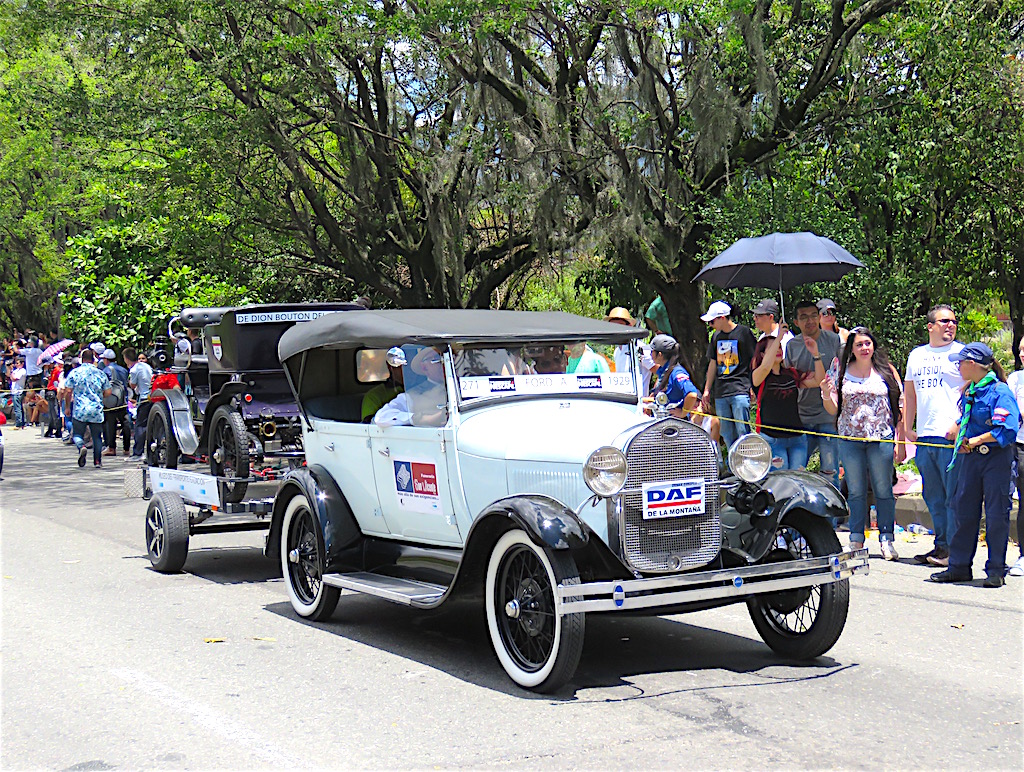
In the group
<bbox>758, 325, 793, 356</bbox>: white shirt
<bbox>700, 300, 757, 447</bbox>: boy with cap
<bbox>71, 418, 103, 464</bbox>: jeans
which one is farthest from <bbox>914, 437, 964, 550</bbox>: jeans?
<bbox>71, 418, 103, 464</bbox>: jeans

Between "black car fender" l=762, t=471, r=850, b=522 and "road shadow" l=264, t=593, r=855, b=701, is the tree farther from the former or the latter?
"black car fender" l=762, t=471, r=850, b=522

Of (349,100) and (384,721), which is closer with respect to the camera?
(384,721)

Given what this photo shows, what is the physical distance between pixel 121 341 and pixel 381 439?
18.4 meters

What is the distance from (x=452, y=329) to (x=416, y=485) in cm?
95

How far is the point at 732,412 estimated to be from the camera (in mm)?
11406

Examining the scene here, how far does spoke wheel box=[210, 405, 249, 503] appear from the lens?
360 inches

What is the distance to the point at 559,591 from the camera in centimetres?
558

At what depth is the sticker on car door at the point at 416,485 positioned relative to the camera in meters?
6.93

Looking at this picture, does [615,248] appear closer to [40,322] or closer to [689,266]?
[689,266]

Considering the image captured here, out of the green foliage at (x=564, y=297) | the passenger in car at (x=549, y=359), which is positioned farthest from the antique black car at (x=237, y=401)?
the green foliage at (x=564, y=297)

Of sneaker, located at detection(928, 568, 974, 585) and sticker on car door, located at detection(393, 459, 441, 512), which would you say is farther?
sneaker, located at detection(928, 568, 974, 585)

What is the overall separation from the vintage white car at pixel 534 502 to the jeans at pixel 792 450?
3419 millimetres

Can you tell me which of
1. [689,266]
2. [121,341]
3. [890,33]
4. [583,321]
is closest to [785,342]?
[583,321]

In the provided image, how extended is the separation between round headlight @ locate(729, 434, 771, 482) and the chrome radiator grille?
155 millimetres
